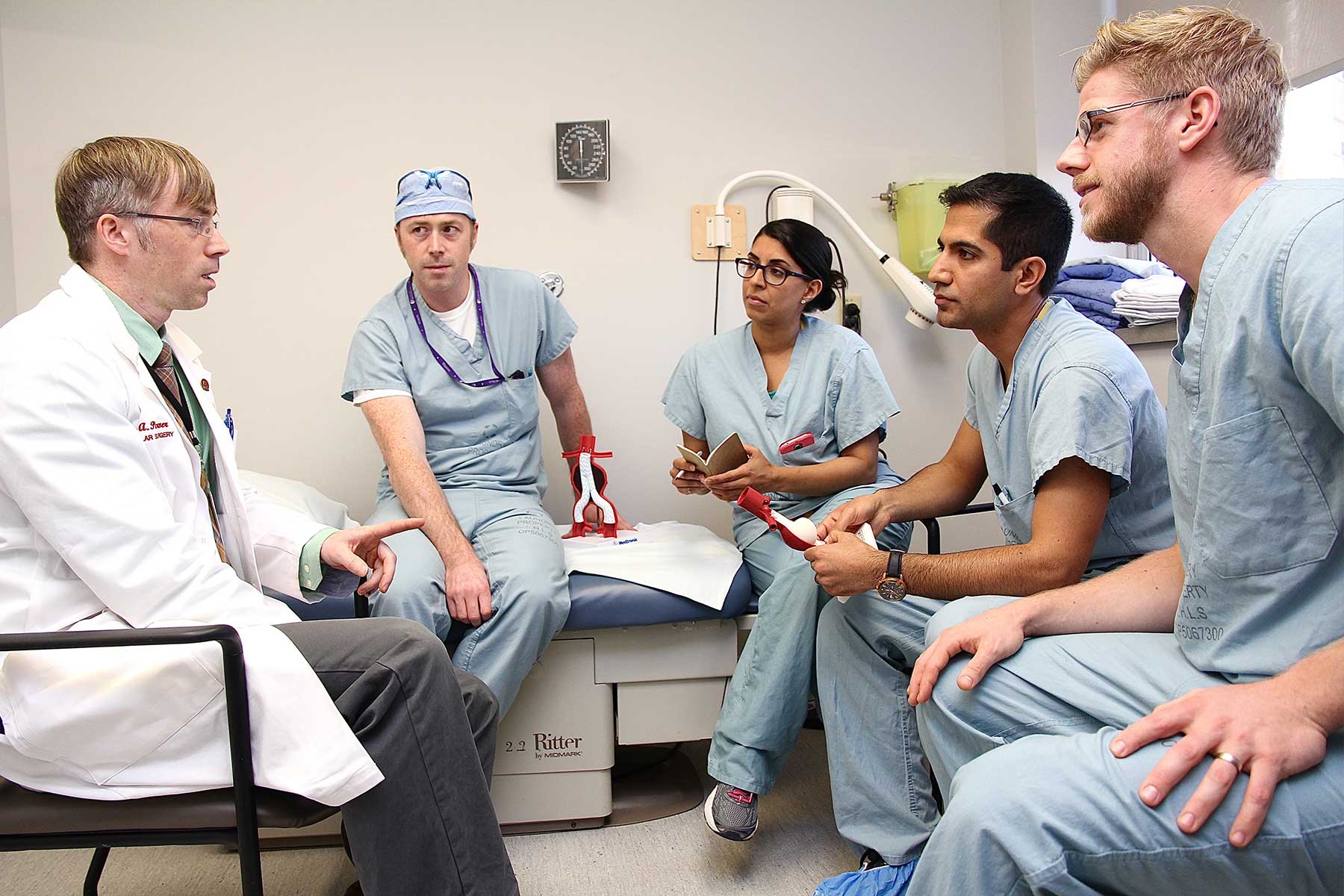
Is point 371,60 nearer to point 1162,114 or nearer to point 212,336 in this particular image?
point 212,336

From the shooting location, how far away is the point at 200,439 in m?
1.54

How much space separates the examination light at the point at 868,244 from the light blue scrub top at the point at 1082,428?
1.00 meters

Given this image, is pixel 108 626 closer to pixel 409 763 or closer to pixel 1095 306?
pixel 409 763

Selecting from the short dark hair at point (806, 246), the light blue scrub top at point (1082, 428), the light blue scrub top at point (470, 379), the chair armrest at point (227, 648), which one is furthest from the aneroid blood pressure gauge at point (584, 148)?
the chair armrest at point (227, 648)

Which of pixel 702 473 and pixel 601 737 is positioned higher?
pixel 702 473

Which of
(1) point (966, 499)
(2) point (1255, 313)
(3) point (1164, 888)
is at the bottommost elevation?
(3) point (1164, 888)

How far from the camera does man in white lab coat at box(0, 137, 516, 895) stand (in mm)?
1190

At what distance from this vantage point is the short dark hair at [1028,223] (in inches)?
69.2

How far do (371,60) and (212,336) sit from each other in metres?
0.89

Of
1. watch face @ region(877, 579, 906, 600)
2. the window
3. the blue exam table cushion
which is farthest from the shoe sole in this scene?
the window

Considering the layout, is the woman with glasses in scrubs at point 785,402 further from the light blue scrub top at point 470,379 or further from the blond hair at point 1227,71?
the blond hair at point 1227,71

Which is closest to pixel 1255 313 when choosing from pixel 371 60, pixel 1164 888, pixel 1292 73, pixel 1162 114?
pixel 1162 114

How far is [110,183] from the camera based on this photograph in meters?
1.44

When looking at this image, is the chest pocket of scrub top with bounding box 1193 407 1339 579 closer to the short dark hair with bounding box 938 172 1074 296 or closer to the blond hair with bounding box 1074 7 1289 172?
the blond hair with bounding box 1074 7 1289 172
